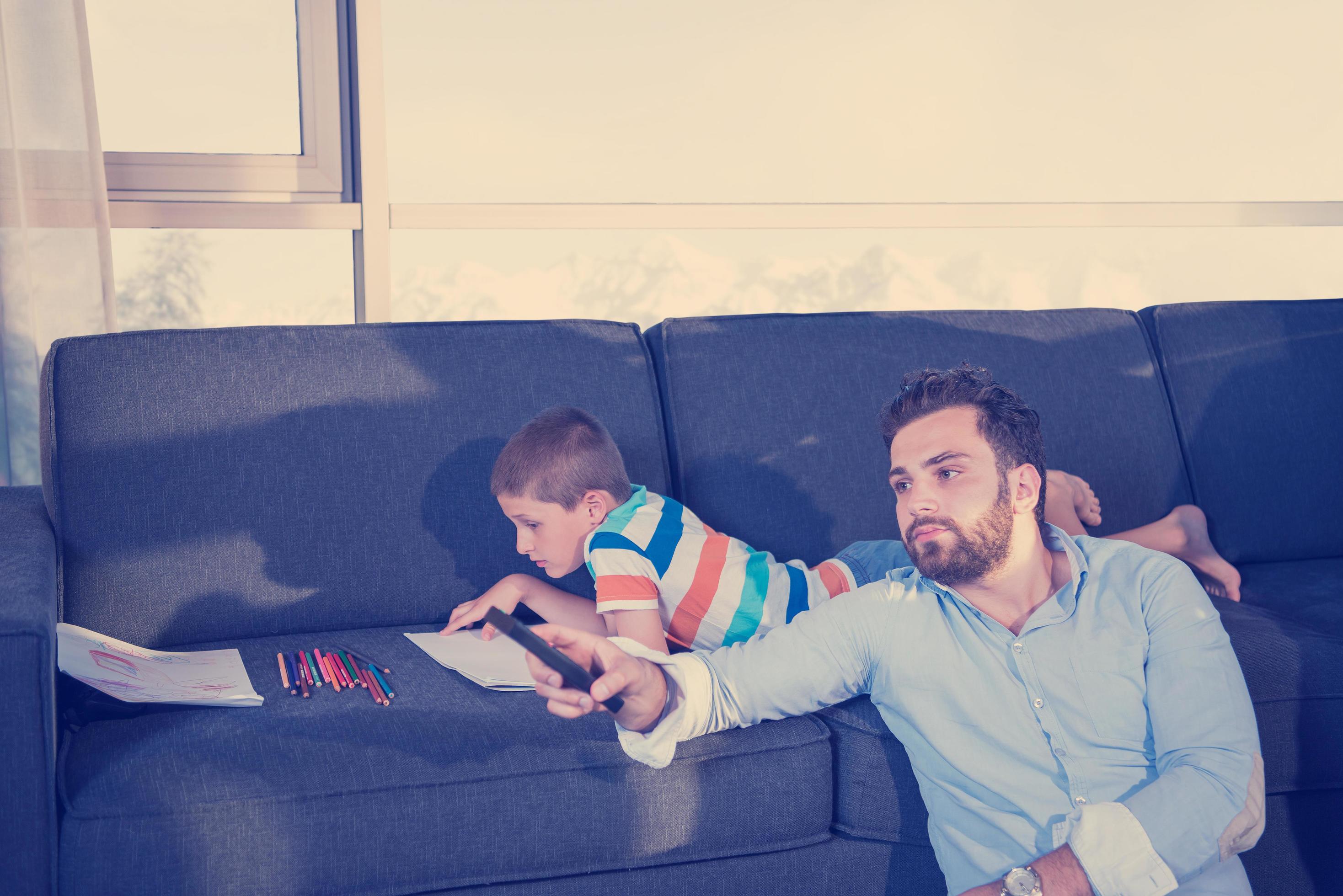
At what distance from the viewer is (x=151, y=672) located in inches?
58.2

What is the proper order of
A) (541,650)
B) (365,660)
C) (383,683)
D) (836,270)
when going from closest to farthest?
(541,650) < (383,683) < (365,660) < (836,270)

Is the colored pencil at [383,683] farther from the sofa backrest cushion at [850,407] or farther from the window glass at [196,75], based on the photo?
the window glass at [196,75]

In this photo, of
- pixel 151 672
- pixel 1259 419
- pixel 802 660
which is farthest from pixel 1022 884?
pixel 1259 419

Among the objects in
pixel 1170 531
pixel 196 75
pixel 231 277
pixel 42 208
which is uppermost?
pixel 196 75

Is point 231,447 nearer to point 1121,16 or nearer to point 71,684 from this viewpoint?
point 71,684

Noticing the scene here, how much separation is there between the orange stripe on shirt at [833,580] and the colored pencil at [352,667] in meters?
0.71

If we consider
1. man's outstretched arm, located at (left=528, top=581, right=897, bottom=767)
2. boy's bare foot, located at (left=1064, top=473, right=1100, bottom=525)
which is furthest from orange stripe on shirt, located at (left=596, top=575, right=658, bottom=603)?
boy's bare foot, located at (left=1064, top=473, right=1100, bottom=525)

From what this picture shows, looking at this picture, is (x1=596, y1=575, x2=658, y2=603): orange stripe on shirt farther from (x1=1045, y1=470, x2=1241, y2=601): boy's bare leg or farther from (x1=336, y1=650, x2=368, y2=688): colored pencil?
(x1=1045, y1=470, x2=1241, y2=601): boy's bare leg

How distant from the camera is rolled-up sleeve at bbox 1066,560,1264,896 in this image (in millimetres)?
1153

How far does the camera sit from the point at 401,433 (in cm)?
185

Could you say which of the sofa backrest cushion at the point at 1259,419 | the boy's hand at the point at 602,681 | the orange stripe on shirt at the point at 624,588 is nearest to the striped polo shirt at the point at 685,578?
the orange stripe on shirt at the point at 624,588

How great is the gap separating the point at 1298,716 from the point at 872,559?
2.10ft

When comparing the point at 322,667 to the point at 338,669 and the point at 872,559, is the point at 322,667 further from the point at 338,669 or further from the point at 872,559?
the point at 872,559

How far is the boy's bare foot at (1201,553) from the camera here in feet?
6.68
